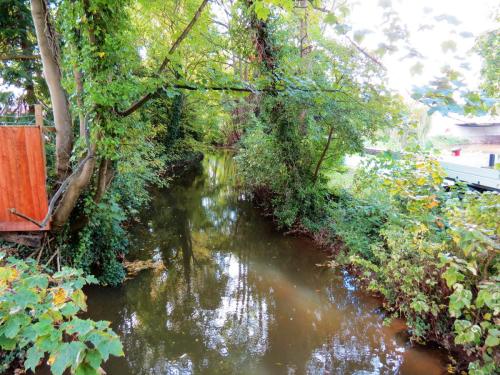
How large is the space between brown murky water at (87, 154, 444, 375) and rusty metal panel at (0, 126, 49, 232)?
1.79 metres

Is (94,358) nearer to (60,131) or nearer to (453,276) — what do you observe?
(453,276)

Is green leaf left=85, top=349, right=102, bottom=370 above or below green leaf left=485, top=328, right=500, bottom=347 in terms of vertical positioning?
above

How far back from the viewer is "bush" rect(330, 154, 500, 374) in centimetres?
318

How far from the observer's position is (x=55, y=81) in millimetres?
4871

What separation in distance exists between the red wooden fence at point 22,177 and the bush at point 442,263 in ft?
15.6

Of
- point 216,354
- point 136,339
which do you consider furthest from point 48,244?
point 216,354

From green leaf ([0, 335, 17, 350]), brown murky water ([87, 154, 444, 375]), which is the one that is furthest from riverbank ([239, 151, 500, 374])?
green leaf ([0, 335, 17, 350])

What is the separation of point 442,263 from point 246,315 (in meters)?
3.10

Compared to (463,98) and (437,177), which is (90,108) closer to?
(463,98)

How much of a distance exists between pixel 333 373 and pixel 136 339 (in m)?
2.77

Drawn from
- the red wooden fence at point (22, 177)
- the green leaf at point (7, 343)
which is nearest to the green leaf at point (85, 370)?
the green leaf at point (7, 343)

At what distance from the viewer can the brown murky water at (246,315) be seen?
13.7 feet

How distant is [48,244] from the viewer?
4.89 m

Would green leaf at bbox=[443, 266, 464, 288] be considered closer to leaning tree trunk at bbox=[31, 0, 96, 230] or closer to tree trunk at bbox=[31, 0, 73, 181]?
leaning tree trunk at bbox=[31, 0, 96, 230]
